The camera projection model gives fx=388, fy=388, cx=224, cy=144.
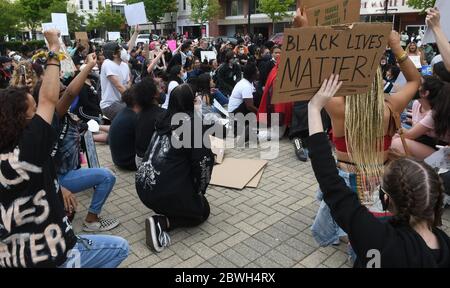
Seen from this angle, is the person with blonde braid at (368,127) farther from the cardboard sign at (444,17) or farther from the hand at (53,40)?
the hand at (53,40)

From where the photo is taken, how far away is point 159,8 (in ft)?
173

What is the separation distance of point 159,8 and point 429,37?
52815 millimetres

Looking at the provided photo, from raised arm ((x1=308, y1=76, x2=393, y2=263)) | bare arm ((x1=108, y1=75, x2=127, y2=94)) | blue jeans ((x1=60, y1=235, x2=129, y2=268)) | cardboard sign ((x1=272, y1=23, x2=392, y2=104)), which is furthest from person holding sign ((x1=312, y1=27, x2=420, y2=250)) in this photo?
bare arm ((x1=108, y1=75, x2=127, y2=94))

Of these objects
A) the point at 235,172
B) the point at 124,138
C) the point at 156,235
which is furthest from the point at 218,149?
the point at 156,235

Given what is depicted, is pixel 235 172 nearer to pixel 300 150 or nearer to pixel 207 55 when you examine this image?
pixel 300 150

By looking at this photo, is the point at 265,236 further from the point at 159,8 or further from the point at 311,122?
the point at 159,8

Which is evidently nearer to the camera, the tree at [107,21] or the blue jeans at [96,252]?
the blue jeans at [96,252]

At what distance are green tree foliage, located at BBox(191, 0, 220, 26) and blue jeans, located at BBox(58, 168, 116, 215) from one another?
144 feet

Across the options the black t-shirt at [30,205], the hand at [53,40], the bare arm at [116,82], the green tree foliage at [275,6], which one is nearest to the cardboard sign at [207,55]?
the bare arm at [116,82]

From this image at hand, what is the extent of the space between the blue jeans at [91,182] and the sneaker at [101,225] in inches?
4.5

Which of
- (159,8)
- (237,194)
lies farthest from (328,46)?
(159,8)

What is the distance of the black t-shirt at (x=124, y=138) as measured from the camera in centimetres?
554

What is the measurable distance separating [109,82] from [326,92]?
5.86 metres

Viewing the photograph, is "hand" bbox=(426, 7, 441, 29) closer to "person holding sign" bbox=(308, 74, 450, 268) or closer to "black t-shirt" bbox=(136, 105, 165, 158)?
"person holding sign" bbox=(308, 74, 450, 268)
